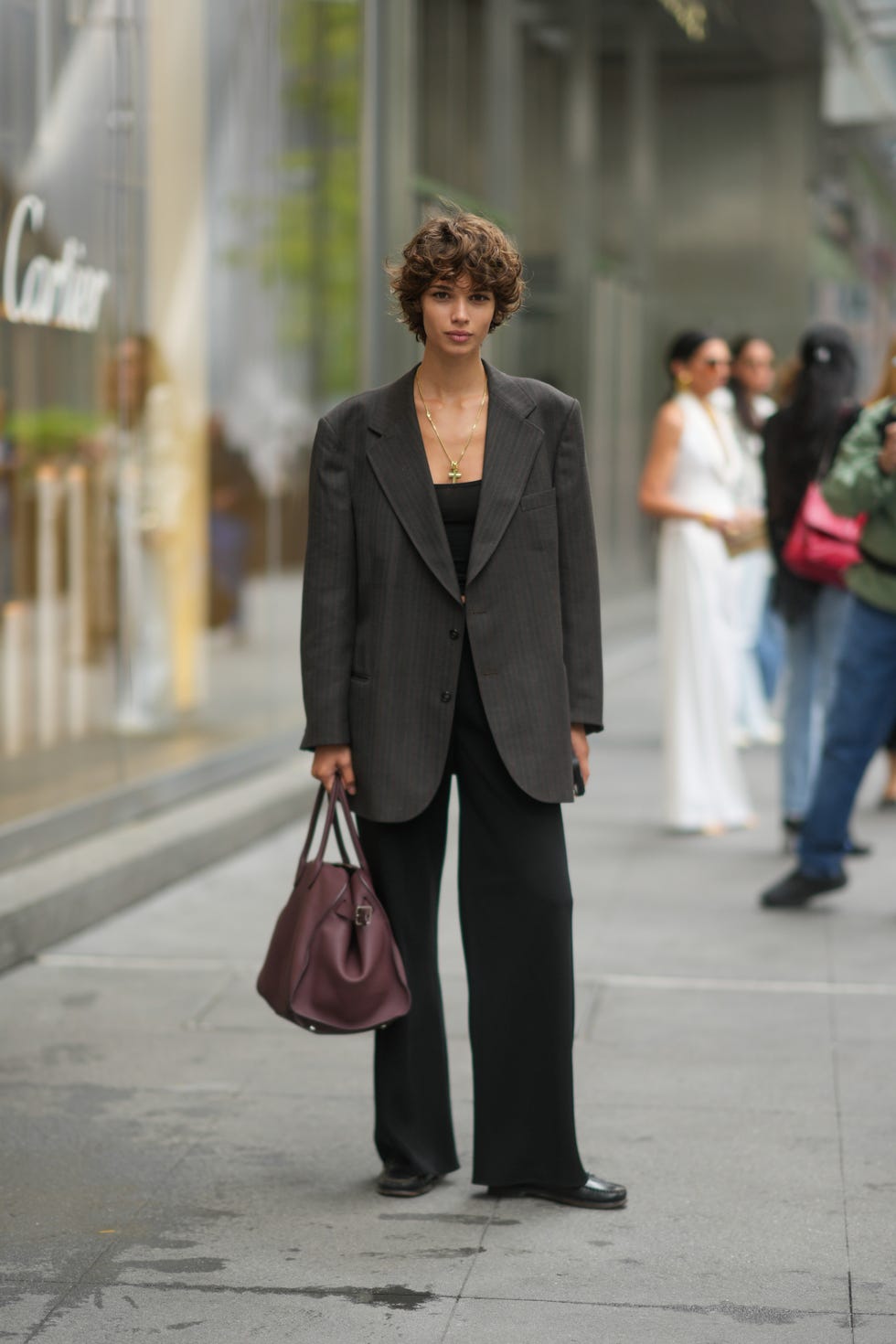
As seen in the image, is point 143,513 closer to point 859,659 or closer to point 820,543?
point 820,543

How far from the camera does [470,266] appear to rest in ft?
12.6

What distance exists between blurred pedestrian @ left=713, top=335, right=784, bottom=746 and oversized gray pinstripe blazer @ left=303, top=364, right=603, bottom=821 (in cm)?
438

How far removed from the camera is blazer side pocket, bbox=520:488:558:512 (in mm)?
3947

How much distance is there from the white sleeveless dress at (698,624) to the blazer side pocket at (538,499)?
166 inches

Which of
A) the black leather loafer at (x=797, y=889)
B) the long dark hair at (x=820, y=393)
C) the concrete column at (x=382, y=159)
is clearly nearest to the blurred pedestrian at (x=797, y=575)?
the long dark hair at (x=820, y=393)

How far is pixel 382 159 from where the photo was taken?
35.8ft

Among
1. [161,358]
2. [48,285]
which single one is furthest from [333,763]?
[161,358]

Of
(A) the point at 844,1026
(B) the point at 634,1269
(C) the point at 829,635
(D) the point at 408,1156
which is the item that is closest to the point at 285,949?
(D) the point at 408,1156

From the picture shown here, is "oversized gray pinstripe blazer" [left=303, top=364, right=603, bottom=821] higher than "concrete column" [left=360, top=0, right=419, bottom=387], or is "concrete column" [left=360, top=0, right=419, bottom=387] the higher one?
"concrete column" [left=360, top=0, right=419, bottom=387]

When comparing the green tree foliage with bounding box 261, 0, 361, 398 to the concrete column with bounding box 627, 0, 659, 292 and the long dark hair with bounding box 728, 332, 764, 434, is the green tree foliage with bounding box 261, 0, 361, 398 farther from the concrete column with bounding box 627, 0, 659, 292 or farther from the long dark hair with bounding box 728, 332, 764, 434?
the concrete column with bounding box 627, 0, 659, 292

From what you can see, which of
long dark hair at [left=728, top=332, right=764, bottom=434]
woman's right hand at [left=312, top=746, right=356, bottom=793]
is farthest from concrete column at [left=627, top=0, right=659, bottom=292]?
woman's right hand at [left=312, top=746, right=356, bottom=793]

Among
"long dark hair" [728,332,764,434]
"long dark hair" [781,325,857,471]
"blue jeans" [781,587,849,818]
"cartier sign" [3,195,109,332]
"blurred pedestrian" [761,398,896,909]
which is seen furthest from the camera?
"long dark hair" [728,332,764,434]

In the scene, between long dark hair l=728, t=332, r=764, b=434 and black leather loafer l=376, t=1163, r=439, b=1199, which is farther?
long dark hair l=728, t=332, r=764, b=434

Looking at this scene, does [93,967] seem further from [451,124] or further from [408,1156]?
[451,124]
